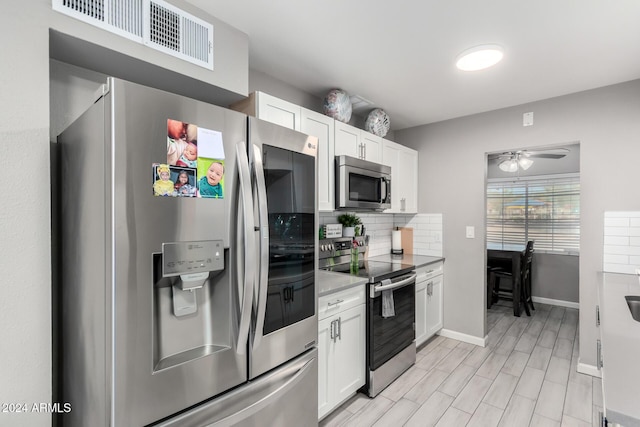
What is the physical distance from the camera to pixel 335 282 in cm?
217

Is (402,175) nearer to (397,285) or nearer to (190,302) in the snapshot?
(397,285)

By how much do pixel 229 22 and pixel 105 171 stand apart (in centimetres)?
122

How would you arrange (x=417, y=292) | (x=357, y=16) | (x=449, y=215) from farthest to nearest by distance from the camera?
1. (x=449, y=215)
2. (x=417, y=292)
3. (x=357, y=16)

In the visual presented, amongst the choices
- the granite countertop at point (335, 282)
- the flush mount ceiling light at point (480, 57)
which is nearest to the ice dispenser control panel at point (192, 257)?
the granite countertop at point (335, 282)

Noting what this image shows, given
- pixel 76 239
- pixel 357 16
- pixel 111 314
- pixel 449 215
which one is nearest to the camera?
pixel 111 314

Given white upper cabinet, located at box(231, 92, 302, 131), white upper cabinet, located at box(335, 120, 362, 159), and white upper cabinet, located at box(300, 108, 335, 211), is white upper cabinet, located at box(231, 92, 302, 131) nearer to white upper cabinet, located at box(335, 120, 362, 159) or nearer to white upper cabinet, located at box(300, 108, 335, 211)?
white upper cabinet, located at box(300, 108, 335, 211)

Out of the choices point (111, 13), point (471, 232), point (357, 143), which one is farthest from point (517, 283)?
point (111, 13)

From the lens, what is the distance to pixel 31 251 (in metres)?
1.12

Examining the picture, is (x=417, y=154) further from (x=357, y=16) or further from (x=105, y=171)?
(x=105, y=171)

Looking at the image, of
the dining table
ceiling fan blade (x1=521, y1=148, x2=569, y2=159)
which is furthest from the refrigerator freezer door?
ceiling fan blade (x1=521, y1=148, x2=569, y2=159)

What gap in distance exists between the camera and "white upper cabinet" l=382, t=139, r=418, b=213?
129 inches

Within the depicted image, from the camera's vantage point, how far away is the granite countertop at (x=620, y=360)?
751 millimetres

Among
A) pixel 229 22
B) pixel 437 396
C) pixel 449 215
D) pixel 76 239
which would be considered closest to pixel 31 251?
pixel 76 239

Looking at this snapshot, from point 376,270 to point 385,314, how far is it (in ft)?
1.23
